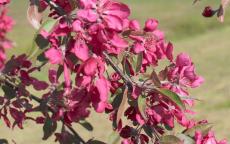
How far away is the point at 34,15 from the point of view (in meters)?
1.39

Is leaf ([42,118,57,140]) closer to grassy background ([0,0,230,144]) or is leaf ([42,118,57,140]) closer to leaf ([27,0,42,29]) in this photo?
grassy background ([0,0,230,144])

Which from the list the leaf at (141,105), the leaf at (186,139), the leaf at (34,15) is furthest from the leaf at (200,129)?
the leaf at (34,15)

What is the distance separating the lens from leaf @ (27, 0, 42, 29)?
137cm

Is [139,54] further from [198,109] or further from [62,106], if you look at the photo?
[198,109]

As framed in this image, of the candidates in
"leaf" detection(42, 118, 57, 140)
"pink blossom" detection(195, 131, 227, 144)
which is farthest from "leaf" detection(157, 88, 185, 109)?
"leaf" detection(42, 118, 57, 140)

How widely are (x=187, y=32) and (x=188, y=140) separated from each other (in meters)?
8.39

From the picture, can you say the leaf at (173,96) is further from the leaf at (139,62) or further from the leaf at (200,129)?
the leaf at (200,129)

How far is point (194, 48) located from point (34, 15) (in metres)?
6.70

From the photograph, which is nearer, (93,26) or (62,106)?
(93,26)

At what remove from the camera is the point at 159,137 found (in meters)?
1.61

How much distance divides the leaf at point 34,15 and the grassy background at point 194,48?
7cm

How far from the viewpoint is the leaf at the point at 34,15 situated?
1373mm

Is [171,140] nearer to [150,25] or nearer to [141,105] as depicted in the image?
[141,105]

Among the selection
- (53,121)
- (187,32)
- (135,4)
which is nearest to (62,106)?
(53,121)
